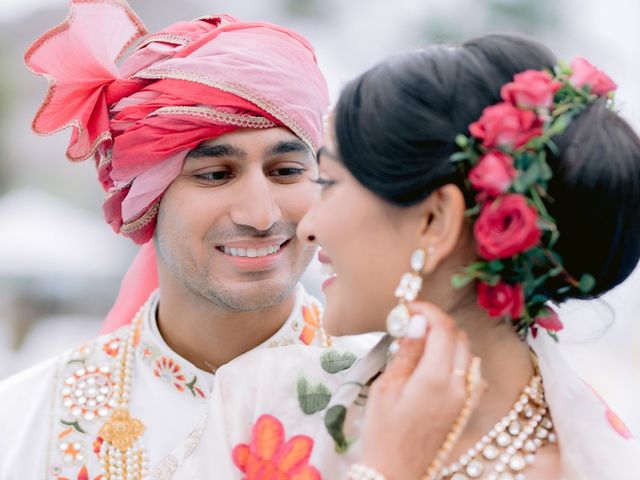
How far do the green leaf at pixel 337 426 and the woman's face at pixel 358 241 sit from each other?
0.14 m

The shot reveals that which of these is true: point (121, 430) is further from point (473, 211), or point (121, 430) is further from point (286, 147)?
point (473, 211)

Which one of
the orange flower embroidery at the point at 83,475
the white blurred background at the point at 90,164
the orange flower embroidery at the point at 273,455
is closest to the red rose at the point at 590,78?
the orange flower embroidery at the point at 273,455

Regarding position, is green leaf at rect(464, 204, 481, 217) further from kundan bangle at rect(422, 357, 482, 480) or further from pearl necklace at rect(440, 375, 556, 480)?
pearl necklace at rect(440, 375, 556, 480)

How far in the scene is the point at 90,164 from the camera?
8805mm

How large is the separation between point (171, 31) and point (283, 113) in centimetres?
42

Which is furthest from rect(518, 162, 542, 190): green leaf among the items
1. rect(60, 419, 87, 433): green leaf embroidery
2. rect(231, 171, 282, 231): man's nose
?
rect(60, 419, 87, 433): green leaf embroidery

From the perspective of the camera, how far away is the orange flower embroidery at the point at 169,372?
2.53 meters

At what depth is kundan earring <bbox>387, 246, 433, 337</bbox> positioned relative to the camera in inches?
60.4

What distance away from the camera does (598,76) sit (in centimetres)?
155

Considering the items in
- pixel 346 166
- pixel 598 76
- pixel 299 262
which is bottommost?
pixel 299 262

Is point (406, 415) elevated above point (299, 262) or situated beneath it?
elevated above

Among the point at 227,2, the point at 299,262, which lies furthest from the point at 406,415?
the point at 227,2

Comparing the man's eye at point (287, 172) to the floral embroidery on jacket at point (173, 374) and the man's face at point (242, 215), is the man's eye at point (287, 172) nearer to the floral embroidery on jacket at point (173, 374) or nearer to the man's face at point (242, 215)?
the man's face at point (242, 215)

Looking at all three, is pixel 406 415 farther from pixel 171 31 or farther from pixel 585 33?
pixel 585 33
